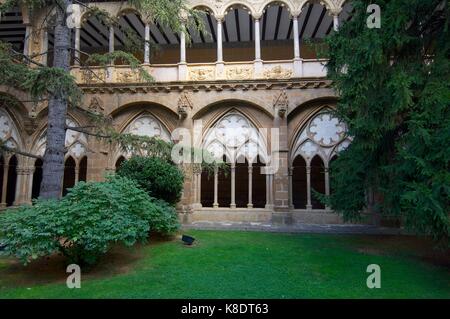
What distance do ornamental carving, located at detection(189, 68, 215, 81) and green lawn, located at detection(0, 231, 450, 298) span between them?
21.4 ft

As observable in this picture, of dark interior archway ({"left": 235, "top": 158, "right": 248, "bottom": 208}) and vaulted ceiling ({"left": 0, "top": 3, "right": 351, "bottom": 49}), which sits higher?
vaulted ceiling ({"left": 0, "top": 3, "right": 351, "bottom": 49})

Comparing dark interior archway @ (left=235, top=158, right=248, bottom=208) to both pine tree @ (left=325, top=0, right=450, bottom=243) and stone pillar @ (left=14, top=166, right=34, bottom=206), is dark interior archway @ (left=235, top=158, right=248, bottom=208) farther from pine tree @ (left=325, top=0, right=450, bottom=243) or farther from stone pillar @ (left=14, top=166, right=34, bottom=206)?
stone pillar @ (left=14, top=166, right=34, bottom=206)

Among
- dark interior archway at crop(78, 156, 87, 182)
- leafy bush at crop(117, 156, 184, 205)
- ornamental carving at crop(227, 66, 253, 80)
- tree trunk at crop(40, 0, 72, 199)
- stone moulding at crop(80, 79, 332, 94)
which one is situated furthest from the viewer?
dark interior archway at crop(78, 156, 87, 182)

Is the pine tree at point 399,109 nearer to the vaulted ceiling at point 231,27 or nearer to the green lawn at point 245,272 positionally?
the green lawn at point 245,272

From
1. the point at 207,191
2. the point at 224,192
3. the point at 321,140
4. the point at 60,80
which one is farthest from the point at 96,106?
the point at 321,140

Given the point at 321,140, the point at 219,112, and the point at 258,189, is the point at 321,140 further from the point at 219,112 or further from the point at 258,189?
the point at 258,189

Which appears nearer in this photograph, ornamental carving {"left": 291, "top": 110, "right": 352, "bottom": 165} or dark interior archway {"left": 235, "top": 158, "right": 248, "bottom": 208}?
ornamental carving {"left": 291, "top": 110, "right": 352, "bottom": 165}

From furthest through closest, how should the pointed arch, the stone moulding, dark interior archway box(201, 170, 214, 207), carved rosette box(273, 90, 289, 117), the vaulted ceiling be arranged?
dark interior archway box(201, 170, 214, 207)
the vaulted ceiling
the pointed arch
the stone moulding
carved rosette box(273, 90, 289, 117)

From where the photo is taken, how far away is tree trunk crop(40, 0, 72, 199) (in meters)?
7.33

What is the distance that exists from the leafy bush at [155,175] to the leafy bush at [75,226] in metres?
2.40

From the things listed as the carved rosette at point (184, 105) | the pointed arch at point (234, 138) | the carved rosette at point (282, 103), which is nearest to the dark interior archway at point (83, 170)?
the carved rosette at point (184, 105)

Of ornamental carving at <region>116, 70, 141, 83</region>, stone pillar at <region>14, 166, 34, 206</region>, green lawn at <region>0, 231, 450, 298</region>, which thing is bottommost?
green lawn at <region>0, 231, 450, 298</region>

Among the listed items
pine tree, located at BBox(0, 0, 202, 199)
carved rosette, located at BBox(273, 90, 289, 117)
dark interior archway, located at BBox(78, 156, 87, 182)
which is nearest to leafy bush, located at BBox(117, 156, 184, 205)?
pine tree, located at BBox(0, 0, 202, 199)

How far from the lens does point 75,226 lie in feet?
17.4
